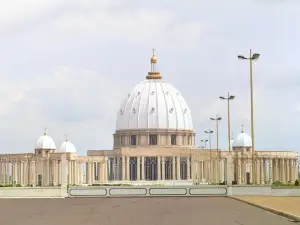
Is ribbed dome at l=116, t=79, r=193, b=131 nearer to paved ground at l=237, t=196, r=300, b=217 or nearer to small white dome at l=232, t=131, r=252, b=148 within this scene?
small white dome at l=232, t=131, r=252, b=148

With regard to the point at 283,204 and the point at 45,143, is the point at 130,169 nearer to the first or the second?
the point at 45,143

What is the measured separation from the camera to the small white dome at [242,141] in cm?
15038

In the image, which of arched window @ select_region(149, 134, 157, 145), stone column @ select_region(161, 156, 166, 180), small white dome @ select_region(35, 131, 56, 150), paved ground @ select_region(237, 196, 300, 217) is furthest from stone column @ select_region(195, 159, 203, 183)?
paved ground @ select_region(237, 196, 300, 217)

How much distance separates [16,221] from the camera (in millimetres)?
28188

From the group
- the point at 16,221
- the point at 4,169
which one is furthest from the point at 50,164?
the point at 16,221

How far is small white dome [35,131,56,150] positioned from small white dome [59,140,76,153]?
540 centimetres

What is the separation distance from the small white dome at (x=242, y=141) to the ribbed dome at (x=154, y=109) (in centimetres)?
1196

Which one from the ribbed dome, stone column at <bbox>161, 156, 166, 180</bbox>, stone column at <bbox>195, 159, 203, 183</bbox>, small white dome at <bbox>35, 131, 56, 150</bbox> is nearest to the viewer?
stone column at <bbox>195, 159, 203, 183</bbox>

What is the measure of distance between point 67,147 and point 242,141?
34104mm

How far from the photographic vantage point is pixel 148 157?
133m

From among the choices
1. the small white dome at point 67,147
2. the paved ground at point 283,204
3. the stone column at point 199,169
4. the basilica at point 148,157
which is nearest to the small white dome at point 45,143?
the basilica at point 148,157

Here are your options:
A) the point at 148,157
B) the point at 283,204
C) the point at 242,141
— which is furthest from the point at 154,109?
the point at 283,204

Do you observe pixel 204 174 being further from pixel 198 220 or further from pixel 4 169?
pixel 198 220

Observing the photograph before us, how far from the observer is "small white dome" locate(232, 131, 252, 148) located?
150 m
